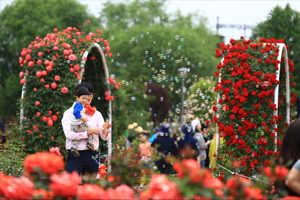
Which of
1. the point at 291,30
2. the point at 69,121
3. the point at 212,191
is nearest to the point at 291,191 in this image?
the point at 212,191

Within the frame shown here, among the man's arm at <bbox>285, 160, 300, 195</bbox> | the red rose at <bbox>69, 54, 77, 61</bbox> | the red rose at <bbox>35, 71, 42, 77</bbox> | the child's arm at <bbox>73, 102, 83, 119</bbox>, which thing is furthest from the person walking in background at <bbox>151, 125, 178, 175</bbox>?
the man's arm at <bbox>285, 160, 300, 195</bbox>

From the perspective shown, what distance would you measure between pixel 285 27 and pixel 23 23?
18656 millimetres

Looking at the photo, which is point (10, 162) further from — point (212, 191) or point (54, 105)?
point (212, 191)

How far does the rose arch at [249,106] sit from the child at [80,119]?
3.14 m

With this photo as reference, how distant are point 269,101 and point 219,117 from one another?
95 cm

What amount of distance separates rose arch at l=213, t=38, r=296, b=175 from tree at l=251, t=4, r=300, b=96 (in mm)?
18260

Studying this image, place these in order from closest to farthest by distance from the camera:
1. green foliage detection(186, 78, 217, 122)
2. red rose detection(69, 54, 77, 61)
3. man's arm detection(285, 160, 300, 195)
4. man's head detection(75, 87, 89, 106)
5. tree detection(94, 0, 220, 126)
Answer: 1. man's arm detection(285, 160, 300, 195)
2. man's head detection(75, 87, 89, 106)
3. red rose detection(69, 54, 77, 61)
4. green foliage detection(186, 78, 217, 122)
5. tree detection(94, 0, 220, 126)

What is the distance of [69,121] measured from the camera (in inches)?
172

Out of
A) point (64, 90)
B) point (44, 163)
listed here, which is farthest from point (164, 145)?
point (44, 163)

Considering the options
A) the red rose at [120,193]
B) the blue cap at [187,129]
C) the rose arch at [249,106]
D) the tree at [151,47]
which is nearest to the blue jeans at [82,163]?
the red rose at [120,193]

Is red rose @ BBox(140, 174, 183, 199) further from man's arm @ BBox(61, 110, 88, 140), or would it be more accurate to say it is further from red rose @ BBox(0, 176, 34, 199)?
man's arm @ BBox(61, 110, 88, 140)

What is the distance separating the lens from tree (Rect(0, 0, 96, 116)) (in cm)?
2714

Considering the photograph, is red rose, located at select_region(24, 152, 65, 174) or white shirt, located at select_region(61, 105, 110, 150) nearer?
red rose, located at select_region(24, 152, 65, 174)

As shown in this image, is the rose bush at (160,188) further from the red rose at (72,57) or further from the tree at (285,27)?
the tree at (285,27)
